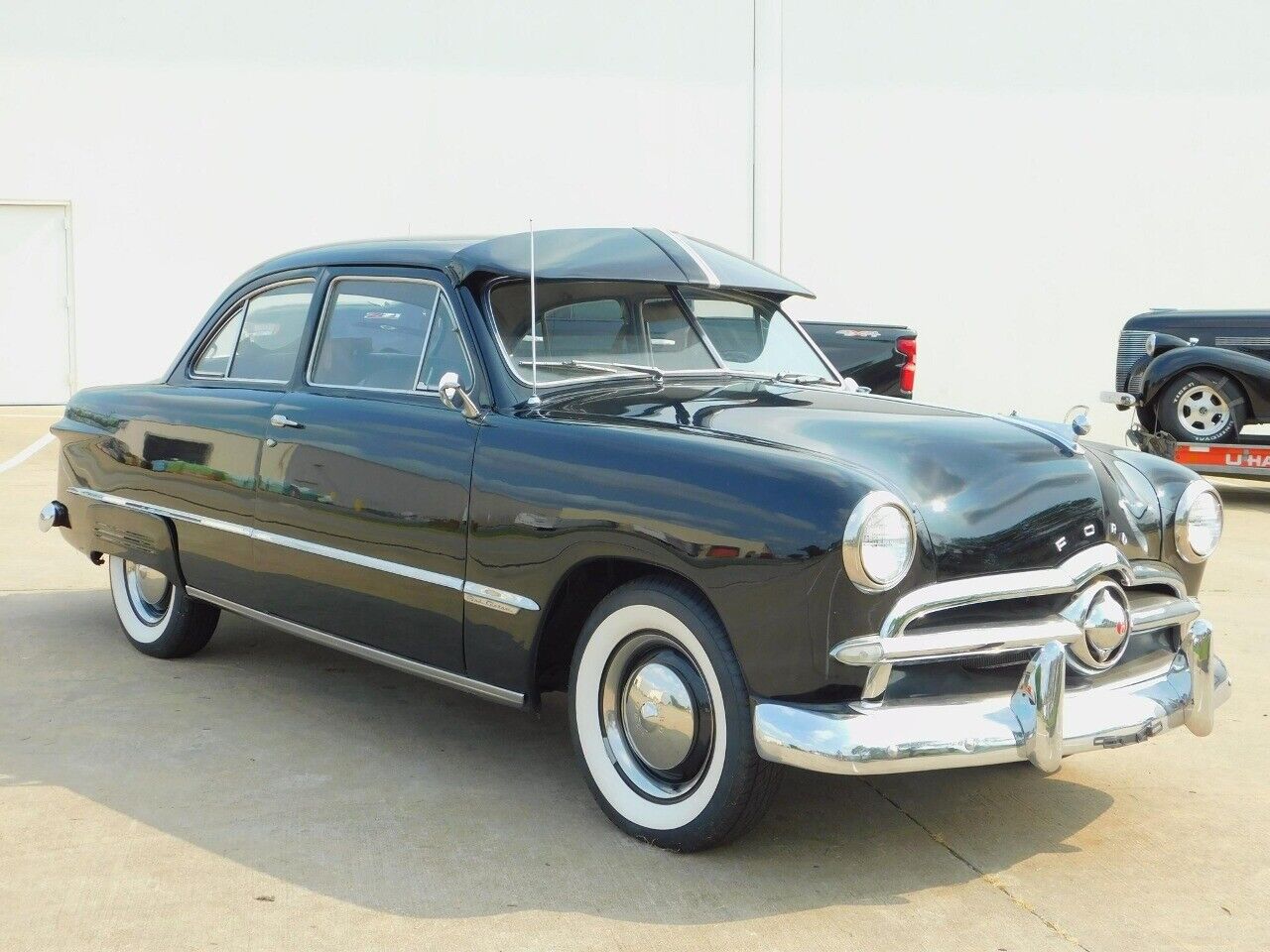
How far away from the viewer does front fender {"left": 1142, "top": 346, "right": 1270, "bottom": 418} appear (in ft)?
35.2

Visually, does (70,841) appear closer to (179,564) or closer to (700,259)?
(179,564)

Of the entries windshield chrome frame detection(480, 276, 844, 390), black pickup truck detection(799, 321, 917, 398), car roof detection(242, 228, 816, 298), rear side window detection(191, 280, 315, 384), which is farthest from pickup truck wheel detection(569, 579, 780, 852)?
black pickup truck detection(799, 321, 917, 398)

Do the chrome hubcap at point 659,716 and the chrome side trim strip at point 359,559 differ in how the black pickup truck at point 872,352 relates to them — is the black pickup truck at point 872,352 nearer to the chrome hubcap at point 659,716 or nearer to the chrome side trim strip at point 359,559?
the chrome side trim strip at point 359,559

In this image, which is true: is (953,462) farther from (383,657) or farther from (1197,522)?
(383,657)

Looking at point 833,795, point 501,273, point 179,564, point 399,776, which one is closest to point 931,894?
point 833,795

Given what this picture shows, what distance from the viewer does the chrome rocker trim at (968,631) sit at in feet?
10.4

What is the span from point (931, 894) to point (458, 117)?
13.4m

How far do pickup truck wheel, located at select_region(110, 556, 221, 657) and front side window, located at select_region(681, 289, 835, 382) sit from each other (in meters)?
2.22

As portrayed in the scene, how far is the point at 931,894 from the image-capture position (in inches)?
133

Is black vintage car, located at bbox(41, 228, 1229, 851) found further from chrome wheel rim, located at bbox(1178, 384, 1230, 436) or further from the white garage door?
the white garage door

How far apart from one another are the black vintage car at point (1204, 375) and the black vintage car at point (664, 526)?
23.0 feet

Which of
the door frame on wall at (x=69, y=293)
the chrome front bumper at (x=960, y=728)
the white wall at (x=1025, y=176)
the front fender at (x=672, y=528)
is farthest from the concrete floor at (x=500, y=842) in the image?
the white wall at (x=1025, y=176)

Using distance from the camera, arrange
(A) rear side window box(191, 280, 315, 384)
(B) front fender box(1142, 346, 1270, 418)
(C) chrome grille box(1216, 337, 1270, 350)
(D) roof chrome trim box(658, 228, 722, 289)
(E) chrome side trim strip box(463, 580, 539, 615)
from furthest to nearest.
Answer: (C) chrome grille box(1216, 337, 1270, 350) < (B) front fender box(1142, 346, 1270, 418) < (A) rear side window box(191, 280, 315, 384) < (D) roof chrome trim box(658, 228, 722, 289) < (E) chrome side trim strip box(463, 580, 539, 615)

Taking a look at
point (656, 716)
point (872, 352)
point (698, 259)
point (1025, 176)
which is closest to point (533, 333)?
point (698, 259)
